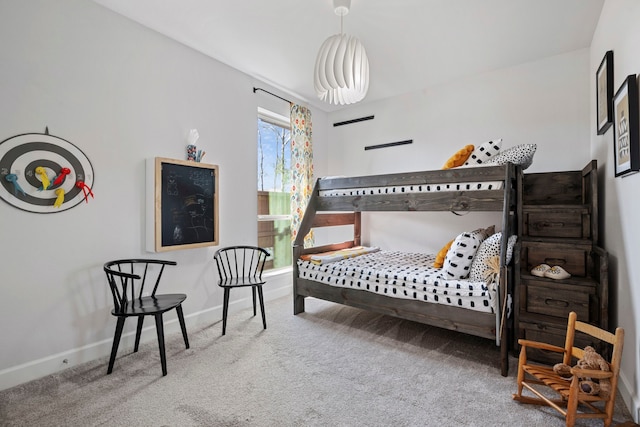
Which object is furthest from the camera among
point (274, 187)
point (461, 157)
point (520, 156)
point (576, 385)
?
point (274, 187)

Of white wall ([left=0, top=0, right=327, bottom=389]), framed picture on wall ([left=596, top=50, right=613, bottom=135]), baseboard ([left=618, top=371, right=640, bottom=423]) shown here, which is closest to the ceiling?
white wall ([left=0, top=0, right=327, bottom=389])

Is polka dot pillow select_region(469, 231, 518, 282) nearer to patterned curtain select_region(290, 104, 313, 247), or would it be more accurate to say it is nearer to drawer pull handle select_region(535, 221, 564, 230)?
drawer pull handle select_region(535, 221, 564, 230)

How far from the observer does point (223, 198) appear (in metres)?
3.35

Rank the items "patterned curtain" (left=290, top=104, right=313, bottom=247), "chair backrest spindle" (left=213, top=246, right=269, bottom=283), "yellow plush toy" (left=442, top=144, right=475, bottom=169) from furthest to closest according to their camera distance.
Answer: "patterned curtain" (left=290, top=104, right=313, bottom=247)
"chair backrest spindle" (left=213, top=246, right=269, bottom=283)
"yellow plush toy" (left=442, top=144, right=475, bottom=169)

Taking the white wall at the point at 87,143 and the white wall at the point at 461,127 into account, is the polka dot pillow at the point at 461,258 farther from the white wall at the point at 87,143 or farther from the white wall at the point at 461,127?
the white wall at the point at 87,143

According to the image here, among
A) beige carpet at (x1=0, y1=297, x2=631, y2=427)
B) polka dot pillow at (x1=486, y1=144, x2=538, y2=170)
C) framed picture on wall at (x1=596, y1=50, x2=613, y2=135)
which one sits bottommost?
beige carpet at (x1=0, y1=297, x2=631, y2=427)

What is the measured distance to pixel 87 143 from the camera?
2361 mm

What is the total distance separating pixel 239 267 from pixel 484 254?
8.06 feet

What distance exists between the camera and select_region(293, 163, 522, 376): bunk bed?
7.37ft

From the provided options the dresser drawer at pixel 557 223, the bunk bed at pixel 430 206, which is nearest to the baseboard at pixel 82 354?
the bunk bed at pixel 430 206

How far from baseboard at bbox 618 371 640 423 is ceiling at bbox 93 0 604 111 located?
8.41ft

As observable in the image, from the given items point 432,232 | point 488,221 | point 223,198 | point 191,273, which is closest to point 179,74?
point 223,198

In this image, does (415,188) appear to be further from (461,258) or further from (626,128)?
(626,128)

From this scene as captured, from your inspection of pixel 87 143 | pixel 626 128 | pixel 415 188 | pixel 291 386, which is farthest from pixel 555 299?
pixel 87 143
